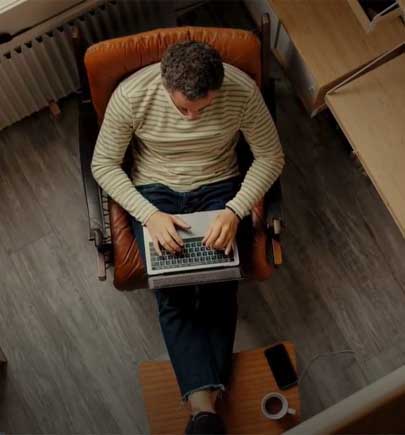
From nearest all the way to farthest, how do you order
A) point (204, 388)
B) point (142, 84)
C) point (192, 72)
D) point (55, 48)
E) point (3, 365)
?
point (192, 72) < point (142, 84) < point (204, 388) < point (55, 48) < point (3, 365)

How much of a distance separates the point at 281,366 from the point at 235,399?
185 millimetres

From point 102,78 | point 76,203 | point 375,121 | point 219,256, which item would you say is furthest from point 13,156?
point 375,121

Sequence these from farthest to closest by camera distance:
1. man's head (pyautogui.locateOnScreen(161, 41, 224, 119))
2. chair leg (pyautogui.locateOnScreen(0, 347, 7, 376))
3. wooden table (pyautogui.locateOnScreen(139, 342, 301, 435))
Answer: chair leg (pyautogui.locateOnScreen(0, 347, 7, 376)) < wooden table (pyautogui.locateOnScreen(139, 342, 301, 435)) < man's head (pyautogui.locateOnScreen(161, 41, 224, 119))

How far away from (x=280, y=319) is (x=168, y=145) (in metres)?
0.93

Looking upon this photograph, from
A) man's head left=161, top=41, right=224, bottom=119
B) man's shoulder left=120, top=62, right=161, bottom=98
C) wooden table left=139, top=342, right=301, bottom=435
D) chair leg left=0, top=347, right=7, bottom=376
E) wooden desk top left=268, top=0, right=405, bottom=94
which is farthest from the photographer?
chair leg left=0, top=347, right=7, bottom=376

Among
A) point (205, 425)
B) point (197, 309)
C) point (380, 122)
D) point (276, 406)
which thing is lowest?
point (276, 406)

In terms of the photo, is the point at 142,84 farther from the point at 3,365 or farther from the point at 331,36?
the point at 3,365

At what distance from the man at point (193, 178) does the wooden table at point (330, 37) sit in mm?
332

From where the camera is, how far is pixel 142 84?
162 centimetres

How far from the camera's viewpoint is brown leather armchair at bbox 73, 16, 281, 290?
167cm

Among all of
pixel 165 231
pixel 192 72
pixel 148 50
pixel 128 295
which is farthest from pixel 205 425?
pixel 148 50

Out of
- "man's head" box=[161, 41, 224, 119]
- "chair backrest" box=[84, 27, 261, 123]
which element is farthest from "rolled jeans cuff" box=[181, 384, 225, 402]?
"chair backrest" box=[84, 27, 261, 123]

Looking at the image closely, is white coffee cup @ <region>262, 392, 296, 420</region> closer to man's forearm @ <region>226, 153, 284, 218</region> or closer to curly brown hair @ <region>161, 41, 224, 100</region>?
man's forearm @ <region>226, 153, 284, 218</region>

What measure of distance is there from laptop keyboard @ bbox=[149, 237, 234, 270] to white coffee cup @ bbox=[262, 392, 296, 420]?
454 millimetres
